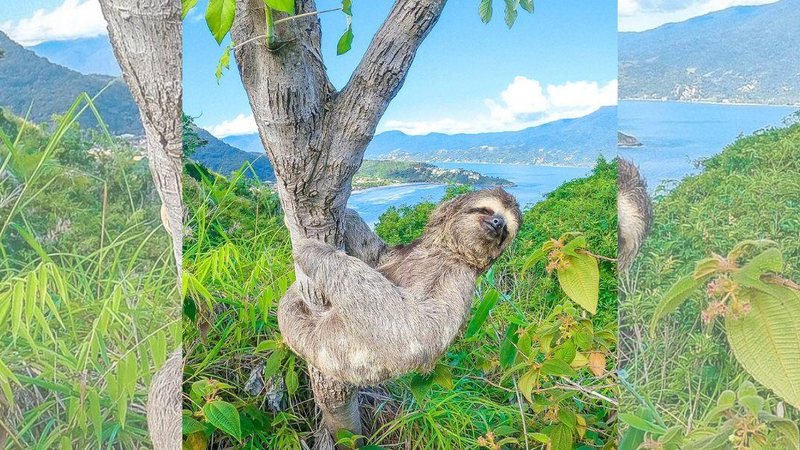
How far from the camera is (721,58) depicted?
2.28m

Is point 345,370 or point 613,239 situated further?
point 613,239

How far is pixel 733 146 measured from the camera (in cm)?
224

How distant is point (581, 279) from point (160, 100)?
1.56 m

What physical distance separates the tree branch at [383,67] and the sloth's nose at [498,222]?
486 mm

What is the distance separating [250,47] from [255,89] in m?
0.12

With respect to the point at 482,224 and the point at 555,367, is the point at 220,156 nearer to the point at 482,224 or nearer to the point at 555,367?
the point at 482,224

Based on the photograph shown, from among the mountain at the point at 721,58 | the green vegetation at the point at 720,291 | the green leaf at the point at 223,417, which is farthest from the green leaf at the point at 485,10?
the green leaf at the point at 223,417

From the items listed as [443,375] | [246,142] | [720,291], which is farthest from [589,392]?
[246,142]

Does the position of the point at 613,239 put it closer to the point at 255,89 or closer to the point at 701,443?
the point at 701,443

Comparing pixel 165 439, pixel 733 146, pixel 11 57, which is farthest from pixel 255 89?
pixel 733 146

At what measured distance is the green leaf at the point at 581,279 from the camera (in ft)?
8.38

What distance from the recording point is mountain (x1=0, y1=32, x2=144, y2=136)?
1.85 metres

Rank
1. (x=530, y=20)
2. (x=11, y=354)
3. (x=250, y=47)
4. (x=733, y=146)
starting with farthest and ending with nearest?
(x=530, y=20) → (x=733, y=146) → (x=250, y=47) → (x=11, y=354)

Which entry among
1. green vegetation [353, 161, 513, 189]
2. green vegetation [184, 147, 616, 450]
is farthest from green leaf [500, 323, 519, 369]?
green vegetation [353, 161, 513, 189]
